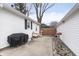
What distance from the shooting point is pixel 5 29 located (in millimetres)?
6203

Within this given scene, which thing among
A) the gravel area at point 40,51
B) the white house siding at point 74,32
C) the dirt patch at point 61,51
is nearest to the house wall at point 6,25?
the gravel area at point 40,51

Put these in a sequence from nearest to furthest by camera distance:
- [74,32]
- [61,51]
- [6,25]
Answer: [74,32]
[61,51]
[6,25]

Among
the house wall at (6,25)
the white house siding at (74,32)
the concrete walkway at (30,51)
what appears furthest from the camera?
the house wall at (6,25)

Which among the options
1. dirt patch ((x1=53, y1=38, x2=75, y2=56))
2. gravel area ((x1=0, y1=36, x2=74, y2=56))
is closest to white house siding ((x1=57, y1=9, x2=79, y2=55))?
dirt patch ((x1=53, y1=38, x2=75, y2=56))

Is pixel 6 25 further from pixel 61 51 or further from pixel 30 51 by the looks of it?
pixel 61 51

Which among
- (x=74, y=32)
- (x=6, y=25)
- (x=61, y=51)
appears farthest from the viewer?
(x=6, y=25)

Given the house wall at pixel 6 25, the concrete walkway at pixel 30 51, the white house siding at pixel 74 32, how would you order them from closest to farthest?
the white house siding at pixel 74 32
the concrete walkway at pixel 30 51
the house wall at pixel 6 25

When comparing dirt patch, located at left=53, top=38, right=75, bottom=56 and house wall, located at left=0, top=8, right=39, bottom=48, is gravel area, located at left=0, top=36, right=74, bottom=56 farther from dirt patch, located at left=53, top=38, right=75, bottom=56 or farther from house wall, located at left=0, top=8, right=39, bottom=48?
house wall, located at left=0, top=8, right=39, bottom=48

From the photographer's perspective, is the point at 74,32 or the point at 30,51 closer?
the point at 74,32

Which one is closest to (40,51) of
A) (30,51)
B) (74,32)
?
(30,51)

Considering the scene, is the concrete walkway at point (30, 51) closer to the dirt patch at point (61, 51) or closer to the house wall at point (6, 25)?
the dirt patch at point (61, 51)

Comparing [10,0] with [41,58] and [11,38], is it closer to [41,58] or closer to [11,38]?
[41,58]

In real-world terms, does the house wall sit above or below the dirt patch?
above

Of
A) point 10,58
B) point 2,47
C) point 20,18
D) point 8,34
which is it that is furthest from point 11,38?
point 10,58
